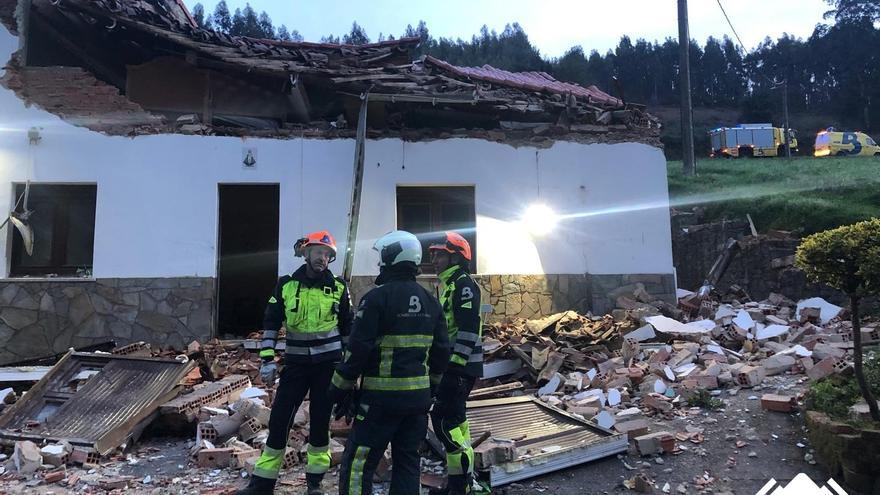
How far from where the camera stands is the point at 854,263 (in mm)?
4648

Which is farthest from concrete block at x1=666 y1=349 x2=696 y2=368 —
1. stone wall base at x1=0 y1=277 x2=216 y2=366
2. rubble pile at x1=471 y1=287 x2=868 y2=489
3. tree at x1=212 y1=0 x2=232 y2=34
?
tree at x1=212 y1=0 x2=232 y2=34

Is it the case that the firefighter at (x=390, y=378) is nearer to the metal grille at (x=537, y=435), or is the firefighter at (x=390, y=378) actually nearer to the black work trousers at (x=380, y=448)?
the black work trousers at (x=380, y=448)

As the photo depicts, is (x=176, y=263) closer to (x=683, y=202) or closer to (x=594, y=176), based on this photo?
(x=594, y=176)

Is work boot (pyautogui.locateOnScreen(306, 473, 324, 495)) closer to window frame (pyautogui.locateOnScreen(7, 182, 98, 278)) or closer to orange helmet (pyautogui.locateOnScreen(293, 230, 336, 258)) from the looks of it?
orange helmet (pyautogui.locateOnScreen(293, 230, 336, 258))

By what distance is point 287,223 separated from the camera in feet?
29.9

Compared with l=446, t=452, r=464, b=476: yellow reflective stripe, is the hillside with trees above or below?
above

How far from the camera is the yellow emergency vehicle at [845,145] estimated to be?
32.4m

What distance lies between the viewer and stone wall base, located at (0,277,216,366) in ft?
28.4

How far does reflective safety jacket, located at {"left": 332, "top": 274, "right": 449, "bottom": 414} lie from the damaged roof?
5.98 metres

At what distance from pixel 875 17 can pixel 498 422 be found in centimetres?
6727

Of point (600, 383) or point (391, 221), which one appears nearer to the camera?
point (600, 383)

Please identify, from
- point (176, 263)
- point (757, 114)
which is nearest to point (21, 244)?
point (176, 263)

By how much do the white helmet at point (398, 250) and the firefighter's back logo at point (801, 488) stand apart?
10.7ft

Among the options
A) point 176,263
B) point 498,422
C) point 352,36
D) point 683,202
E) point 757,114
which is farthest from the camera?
point 352,36
